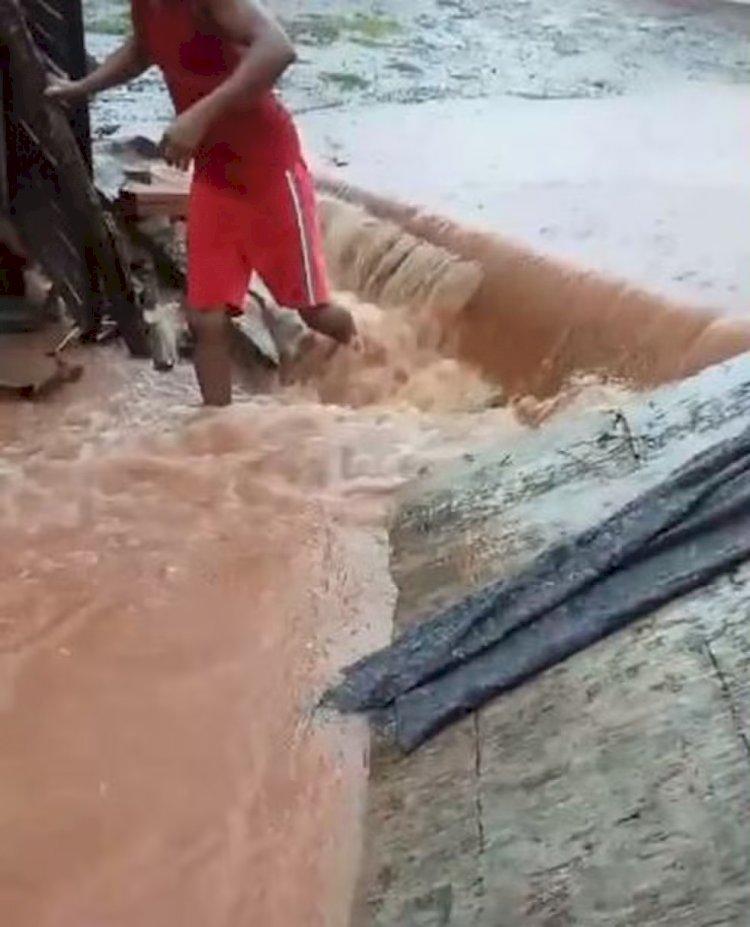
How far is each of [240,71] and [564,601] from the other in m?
2.02

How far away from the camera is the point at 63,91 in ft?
18.4

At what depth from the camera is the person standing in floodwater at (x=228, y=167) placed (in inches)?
199

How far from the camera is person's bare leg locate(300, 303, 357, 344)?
557 centimetres

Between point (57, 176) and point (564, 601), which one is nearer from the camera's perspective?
point (564, 601)

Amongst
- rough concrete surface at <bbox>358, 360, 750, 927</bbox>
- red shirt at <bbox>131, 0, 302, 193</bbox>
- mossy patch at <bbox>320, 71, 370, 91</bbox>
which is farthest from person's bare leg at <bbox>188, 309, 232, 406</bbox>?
mossy patch at <bbox>320, 71, 370, 91</bbox>

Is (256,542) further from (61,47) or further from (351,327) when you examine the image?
(61,47)

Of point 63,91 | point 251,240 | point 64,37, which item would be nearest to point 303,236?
point 251,240

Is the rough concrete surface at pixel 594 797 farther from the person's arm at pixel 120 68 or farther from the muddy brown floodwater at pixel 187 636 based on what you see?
the person's arm at pixel 120 68

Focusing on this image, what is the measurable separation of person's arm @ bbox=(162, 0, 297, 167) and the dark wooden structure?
0.85 metres

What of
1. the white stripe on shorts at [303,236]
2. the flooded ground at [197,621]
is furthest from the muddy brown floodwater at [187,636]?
the white stripe on shorts at [303,236]

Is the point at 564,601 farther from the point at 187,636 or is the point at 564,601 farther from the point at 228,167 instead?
the point at 228,167

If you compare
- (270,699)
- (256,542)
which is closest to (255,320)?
(256,542)

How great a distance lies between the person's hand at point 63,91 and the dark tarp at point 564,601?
8.00ft

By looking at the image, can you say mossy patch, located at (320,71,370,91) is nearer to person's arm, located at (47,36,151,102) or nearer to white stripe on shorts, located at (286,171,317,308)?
person's arm, located at (47,36,151,102)
